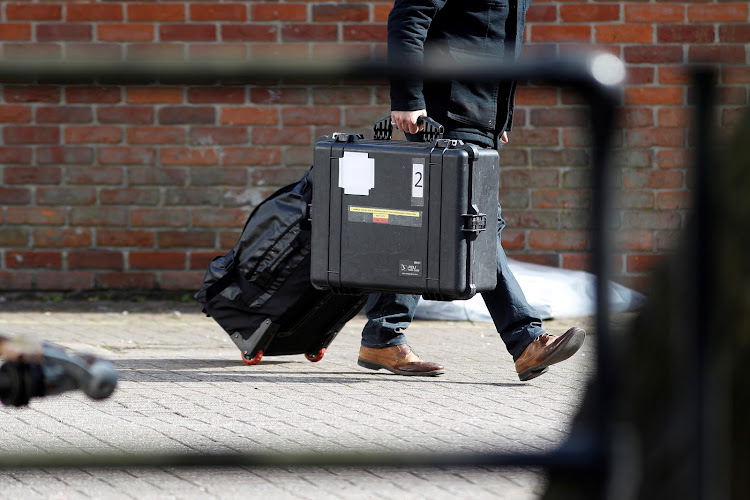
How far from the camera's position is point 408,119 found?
166 inches

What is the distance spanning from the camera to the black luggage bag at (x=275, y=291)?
429 centimetres

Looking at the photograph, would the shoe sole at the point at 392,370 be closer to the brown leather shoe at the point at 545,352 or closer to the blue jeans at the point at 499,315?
the blue jeans at the point at 499,315

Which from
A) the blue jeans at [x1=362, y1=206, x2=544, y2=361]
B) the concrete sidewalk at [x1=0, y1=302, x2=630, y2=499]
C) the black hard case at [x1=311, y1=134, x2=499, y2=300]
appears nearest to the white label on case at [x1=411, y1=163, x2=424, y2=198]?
the black hard case at [x1=311, y1=134, x2=499, y2=300]

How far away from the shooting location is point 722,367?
1223 mm

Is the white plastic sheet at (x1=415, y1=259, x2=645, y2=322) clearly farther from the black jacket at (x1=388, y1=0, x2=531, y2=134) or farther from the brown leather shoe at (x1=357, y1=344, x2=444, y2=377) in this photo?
the black jacket at (x1=388, y1=0, x2=531, y2=134)

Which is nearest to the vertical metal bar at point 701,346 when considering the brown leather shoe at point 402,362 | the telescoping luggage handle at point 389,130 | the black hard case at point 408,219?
the black hard case at point 408,219

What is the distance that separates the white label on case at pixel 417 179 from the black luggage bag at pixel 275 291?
50cm

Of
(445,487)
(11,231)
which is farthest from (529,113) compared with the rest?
(445,487)

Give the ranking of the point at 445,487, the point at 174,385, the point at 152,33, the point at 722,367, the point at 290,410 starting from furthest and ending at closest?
1. the point at 152,33
2. the point at 174,385
3. the point at 290,410
4. the point at 445,487
5. the point at 722,367

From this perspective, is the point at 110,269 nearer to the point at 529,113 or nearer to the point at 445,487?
the point at 529,113

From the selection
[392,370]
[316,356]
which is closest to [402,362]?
[392,370]

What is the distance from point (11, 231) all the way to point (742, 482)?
5.78 m

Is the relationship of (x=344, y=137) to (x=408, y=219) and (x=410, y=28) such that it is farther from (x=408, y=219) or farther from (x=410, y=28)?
(x=410, y=28)

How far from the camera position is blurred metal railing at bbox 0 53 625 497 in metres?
1.24
